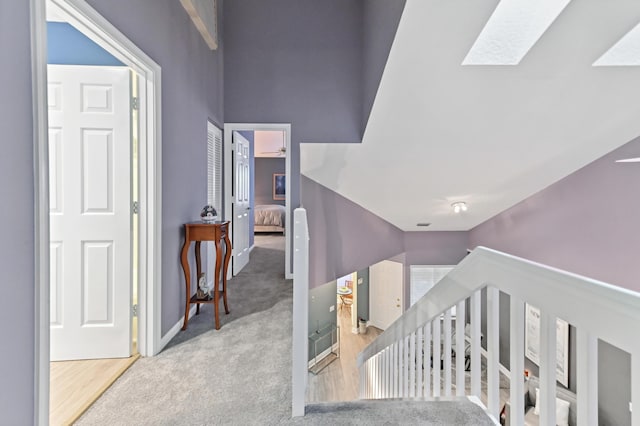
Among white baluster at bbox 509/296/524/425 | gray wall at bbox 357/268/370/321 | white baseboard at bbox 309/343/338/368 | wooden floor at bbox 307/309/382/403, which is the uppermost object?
white baluster at bbox 509/296/524/425

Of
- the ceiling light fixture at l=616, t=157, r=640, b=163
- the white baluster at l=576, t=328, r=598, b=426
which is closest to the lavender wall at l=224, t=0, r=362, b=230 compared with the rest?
the ceiling light fixture at l=616, t=157, r=640, b=163

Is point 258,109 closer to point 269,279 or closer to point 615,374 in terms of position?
point 269,279

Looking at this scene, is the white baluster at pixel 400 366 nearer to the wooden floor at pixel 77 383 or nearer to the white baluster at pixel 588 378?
the white baluster at pixel 588 378

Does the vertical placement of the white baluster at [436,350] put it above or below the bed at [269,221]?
below

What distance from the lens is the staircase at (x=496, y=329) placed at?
63 centimetres

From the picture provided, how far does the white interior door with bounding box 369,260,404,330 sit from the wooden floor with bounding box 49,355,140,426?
5.55 metres

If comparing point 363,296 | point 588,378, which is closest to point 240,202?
point 588,378

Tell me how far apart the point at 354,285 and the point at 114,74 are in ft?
22.7

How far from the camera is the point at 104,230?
1937mm

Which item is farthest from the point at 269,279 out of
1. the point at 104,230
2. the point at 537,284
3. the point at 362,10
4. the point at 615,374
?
the point at 615,374

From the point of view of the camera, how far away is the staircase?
63 cm

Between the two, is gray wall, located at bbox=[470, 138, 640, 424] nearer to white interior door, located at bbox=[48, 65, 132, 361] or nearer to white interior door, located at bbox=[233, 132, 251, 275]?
white interior door, located at bbox=[233, 132, 251, 275]

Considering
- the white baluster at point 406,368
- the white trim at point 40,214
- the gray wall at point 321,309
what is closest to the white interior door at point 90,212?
the white trim at point 40,214

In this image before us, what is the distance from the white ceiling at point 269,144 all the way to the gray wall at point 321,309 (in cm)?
441
